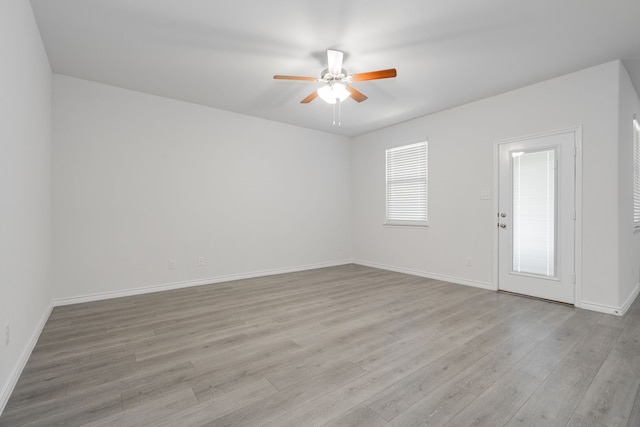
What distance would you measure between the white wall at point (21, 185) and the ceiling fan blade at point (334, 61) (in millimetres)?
2281

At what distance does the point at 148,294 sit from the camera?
3848 mm

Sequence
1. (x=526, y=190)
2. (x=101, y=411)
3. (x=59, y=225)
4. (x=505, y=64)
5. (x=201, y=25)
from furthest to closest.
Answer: (x=526, y=190)
(x=59, y=225)
(x=505, y=64)
(x=201, y=25)
(x=101, y=411)

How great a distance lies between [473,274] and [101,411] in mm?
4356

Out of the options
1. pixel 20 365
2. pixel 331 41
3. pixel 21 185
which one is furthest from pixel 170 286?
pixel 331 41

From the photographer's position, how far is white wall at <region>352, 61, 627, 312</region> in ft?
10.2

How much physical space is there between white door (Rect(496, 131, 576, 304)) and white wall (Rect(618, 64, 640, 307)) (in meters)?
0.39

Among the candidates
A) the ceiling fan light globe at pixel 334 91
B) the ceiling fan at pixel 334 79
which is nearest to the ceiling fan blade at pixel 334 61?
the ceiling fan at pixel 334 79

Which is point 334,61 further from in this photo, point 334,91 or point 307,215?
point 307,215

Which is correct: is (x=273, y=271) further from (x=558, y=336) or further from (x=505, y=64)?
(x=505, y=64)

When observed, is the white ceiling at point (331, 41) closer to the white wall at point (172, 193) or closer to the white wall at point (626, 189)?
the white wall at point (626, 189)

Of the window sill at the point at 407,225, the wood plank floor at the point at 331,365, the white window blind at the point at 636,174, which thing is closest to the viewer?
the wood plank floor at the point at 331,365

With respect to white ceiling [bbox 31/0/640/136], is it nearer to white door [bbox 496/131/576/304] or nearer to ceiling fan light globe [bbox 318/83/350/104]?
ceiling fan light globe [bbox 318/83/350/104]

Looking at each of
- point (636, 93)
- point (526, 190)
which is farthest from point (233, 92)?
point (636, 93)

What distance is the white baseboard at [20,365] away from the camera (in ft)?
5.29
